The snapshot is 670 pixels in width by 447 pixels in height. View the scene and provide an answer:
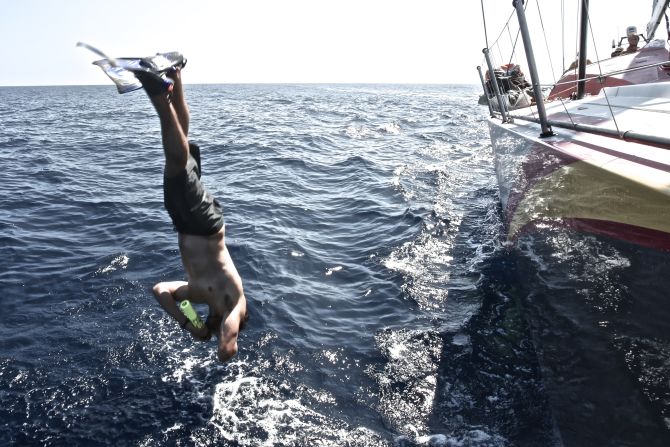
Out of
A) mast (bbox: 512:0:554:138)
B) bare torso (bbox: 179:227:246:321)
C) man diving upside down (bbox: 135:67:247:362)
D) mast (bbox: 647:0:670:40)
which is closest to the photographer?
man diving upside down (bbox: 135:67:247:362)

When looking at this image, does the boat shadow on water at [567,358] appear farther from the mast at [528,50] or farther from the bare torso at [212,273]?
the bare torso at [212,273]

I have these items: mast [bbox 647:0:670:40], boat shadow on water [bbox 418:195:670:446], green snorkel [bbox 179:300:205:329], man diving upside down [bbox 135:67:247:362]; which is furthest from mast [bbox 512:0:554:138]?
green snorkel [bbox 179:300:205:329]

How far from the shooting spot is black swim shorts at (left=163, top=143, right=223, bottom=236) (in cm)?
318

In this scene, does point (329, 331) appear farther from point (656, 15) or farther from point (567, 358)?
point (656, 15)

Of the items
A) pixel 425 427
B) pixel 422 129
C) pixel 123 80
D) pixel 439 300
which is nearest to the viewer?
pixel 123 80

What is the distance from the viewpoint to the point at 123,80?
2.72m

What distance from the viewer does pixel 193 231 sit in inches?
137

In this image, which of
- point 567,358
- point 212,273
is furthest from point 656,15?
point 212,273

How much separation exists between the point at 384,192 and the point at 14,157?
486 inches

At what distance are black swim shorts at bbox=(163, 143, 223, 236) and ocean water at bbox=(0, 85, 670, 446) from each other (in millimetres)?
1937

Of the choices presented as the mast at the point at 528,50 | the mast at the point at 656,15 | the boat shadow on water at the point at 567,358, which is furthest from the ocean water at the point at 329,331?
the mast at the point at 656,15

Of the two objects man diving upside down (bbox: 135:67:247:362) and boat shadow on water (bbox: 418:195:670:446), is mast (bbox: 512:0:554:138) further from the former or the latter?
man diving upside down (bbox: 135:67:247:362)

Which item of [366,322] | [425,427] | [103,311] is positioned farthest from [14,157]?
[425,427]

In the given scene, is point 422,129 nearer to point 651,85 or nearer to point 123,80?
point 651,85
